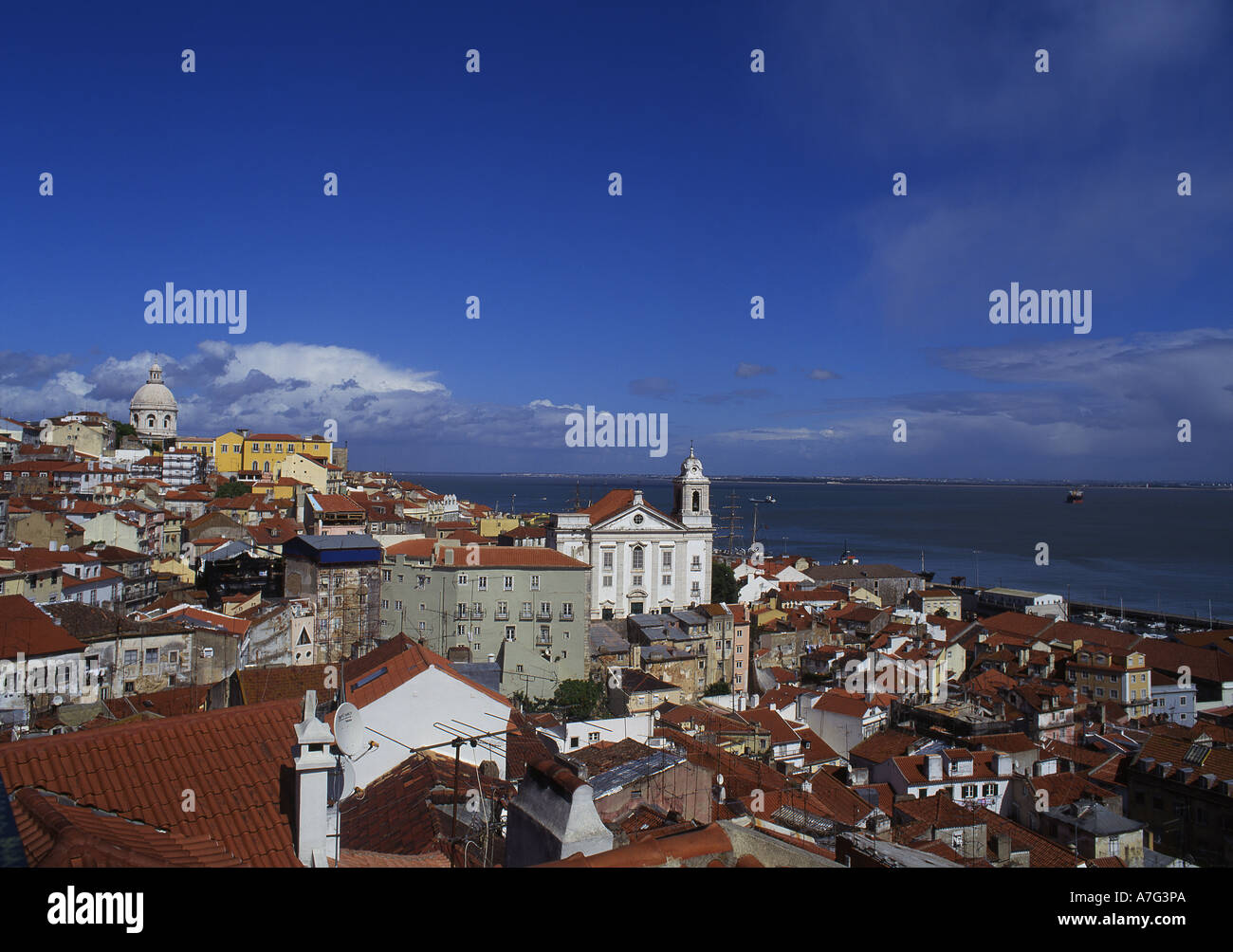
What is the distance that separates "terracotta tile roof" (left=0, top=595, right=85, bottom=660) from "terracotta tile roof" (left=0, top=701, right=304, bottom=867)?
12.4 m

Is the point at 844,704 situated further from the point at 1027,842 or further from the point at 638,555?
the point at 638,555

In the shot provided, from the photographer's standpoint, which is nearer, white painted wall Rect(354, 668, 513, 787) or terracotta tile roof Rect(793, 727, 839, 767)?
white painted wall Rect(354, 668, 513, 787)

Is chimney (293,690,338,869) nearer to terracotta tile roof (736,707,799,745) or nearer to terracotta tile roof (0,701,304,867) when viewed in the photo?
terracotta tile roof (0,701,304,867)

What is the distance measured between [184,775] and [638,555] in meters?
30.7

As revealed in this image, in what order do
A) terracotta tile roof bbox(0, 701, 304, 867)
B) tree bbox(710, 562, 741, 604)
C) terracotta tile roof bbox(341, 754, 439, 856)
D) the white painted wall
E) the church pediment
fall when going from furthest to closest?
1. tree bbox(710, 562, 741, 604)
2. the church pediment
3. the white painted wall
4. terracotta tile roof bbox(341, 754, 439, 856)
5. terracotta tile roof bbox(0, 701, 304, 867)

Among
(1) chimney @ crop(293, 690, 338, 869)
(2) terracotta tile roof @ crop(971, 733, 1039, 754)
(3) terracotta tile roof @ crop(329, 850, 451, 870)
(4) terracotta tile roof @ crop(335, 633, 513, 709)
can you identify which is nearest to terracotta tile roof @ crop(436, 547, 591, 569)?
(2) terracotta tile roof @ crop(971, 733, 1039, 754)

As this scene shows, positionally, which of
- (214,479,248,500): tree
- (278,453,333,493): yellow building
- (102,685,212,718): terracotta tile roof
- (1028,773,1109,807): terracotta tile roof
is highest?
(278,453,333,493): yellow building

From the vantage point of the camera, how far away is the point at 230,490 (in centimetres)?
4750

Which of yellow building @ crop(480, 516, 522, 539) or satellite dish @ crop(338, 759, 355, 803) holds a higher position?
satellite dish @ crop(338, 759, 355, 803)

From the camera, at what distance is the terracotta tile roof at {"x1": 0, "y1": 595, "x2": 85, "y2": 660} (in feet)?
46.8

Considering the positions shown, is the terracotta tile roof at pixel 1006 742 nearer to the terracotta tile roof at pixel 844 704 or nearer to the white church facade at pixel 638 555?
the terracotta tile roof at pixel 844 704

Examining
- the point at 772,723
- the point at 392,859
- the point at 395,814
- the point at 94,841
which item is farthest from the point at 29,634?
the point at 94,841
